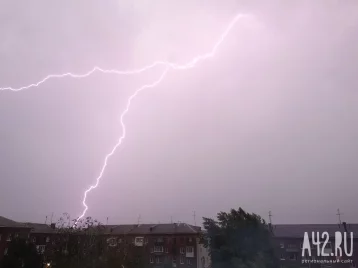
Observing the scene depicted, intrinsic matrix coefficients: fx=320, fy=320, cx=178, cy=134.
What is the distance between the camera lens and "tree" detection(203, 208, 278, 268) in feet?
84.3

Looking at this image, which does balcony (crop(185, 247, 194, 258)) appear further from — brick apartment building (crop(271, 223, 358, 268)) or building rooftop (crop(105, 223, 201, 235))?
brick apartment building (crop(271, 223, 358, 268))

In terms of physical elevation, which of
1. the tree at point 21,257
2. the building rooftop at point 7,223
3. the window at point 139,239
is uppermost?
the building rooftop at point 7,223

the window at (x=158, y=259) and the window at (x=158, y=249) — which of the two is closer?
the window at (x=158, y=259)

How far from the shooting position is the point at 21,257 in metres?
28.1

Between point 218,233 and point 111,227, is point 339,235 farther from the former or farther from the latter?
point 111,227

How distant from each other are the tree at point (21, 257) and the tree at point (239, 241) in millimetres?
15276

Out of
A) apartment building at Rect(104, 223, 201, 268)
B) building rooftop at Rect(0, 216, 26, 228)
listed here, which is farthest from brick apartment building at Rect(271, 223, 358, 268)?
building rooftop at Rect(0, 216, 26, 228)

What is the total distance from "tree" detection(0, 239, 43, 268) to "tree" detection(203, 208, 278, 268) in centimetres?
1528

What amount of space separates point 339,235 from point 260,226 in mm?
20673

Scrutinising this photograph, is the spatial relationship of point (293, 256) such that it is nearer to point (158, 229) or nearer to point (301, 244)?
point (301, 244)

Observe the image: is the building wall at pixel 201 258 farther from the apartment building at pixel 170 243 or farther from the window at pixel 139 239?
the window at pixel 139 239

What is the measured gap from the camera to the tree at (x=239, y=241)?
1012 inches

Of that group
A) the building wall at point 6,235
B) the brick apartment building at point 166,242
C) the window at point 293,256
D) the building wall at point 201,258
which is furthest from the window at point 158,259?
the building wall at point 6,235

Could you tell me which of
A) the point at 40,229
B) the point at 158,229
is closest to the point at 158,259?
the point at 158,229
